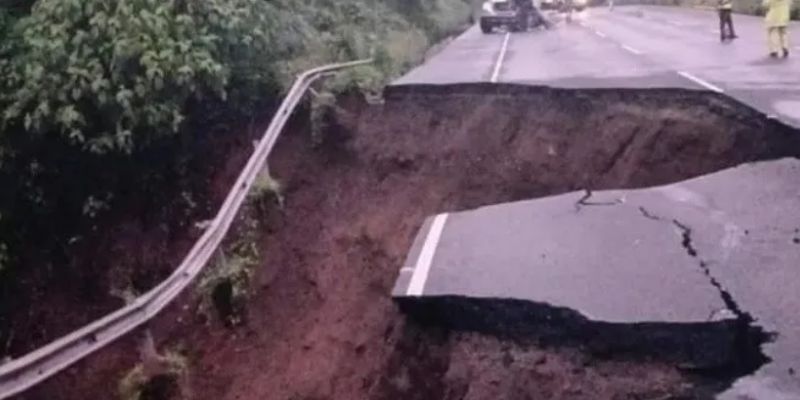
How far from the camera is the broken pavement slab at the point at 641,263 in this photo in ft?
19.5

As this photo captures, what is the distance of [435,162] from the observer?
13.9 meters

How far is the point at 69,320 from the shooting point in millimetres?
13250

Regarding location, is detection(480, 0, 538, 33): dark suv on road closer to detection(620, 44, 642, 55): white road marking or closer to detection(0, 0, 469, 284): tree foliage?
detection(620, 44, 642, 55): white road marking

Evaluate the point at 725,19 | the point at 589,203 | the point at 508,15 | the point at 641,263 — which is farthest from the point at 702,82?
the point at 508,15

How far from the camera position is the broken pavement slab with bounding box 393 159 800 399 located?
593 cm

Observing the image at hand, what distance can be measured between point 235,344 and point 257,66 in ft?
18.5

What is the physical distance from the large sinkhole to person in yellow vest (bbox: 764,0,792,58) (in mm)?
5808

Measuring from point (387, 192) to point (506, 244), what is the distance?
19.0ft

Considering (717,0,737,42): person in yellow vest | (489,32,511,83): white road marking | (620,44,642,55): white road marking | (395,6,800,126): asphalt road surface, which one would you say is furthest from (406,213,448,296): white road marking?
(717,0,737,42): person in yellow vest

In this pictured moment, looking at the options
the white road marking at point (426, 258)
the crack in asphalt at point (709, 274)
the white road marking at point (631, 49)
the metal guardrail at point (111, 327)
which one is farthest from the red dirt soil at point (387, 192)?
the white road marking at point (631, 49)

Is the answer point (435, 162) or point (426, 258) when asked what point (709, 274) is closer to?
point (426, 258)

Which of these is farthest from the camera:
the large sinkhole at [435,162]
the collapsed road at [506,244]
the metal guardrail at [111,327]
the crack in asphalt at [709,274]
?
the large sinkhole at [435,162]

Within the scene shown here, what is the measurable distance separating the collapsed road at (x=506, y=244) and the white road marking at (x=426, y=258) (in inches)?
2.7

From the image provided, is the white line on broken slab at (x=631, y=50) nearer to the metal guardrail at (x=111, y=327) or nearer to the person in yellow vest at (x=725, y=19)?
the person in yellow vest at (x=725, y=19)
